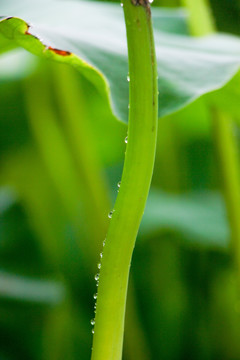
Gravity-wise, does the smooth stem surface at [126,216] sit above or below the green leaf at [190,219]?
below

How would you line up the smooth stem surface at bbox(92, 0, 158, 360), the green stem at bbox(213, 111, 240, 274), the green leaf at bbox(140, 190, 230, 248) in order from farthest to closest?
the green leaf at bbox(140, 190, 230, 248) → the green stem at bbox(213, 111, 240, 274) → the smooth stem surface at bbox(92, 0, 158, 360)

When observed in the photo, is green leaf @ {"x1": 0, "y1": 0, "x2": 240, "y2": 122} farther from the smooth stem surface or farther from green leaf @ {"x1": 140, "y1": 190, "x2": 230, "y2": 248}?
green leaf @ {"x1": 140, "y1": 190, "x2": 230, "y2": 248}

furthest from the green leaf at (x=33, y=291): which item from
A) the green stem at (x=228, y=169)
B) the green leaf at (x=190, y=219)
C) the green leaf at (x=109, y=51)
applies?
the green leaf at (x=109, y=51)

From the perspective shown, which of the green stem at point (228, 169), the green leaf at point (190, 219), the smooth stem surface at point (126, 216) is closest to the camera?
the smooth stem surface at point (126, 216)

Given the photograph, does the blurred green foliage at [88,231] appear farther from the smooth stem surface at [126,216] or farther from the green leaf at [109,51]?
the smooth stem surface at [126,216]

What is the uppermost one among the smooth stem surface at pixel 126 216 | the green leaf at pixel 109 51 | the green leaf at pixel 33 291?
the green leaf at pixel 109 51

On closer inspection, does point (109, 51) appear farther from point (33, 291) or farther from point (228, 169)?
point (33, 291)

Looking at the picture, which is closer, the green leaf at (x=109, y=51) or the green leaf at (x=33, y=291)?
the green leaf at (x=109, y=51)

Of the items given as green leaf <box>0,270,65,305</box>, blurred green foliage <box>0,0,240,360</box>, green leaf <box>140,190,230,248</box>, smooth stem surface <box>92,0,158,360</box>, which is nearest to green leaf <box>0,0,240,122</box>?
smooth stem surface <box>92,0,158,360</box>

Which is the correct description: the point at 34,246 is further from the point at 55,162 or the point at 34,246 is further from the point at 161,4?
the point at 161,4
